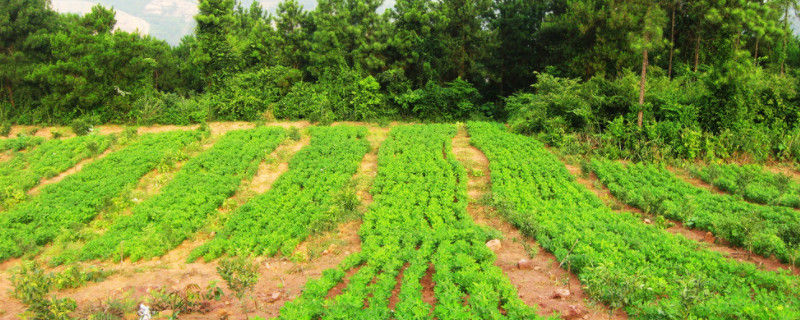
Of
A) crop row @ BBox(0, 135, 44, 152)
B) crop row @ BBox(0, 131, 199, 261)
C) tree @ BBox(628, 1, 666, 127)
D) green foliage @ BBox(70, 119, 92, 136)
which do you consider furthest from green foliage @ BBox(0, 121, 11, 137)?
tree @ BBox(628, 1, 666, 127)

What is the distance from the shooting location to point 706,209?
10.3 meters

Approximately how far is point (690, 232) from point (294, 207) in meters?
9.18

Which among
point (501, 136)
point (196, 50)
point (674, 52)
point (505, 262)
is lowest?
point (505, 262)

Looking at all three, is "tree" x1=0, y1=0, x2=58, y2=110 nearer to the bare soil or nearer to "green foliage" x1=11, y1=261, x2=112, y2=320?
the bare soil

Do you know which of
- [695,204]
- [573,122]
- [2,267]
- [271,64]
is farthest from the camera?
[271,64]

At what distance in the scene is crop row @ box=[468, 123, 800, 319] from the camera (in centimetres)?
611

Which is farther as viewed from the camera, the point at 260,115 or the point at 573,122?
the point at 260,115

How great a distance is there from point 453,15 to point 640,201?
1347cm

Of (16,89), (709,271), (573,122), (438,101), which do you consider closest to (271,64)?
(438,101)

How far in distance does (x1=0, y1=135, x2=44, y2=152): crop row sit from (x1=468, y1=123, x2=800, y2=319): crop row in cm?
1711

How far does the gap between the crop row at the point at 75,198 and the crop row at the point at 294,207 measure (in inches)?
159

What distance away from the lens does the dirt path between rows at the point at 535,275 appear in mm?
6797

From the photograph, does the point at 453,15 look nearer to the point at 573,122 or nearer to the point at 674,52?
the point at 573,122

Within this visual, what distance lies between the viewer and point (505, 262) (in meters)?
8.63
